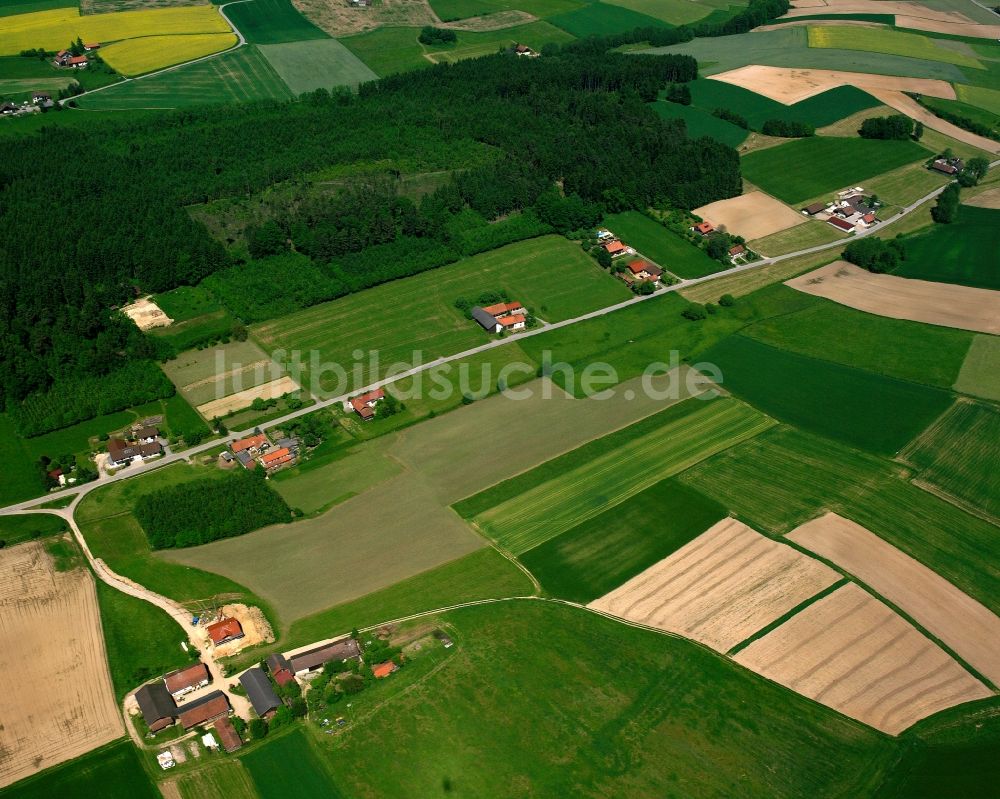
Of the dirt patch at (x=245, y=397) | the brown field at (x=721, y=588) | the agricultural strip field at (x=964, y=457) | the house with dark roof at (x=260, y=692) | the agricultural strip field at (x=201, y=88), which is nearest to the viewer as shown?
the house with dark roof at (x=260, y=692)

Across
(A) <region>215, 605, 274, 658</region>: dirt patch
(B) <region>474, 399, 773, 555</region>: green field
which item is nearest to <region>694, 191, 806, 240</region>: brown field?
(B) <region>474, 399, 773, 555</region>: green field

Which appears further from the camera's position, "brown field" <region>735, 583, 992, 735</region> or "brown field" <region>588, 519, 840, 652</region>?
"brown field" <region>588, 519, 840, 652</region>

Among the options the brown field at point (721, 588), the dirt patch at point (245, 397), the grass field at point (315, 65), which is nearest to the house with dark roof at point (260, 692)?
the brown field at point (721, 588)

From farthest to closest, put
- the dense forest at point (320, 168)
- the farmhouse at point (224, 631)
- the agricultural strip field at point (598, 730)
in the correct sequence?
the dense forest at point (320, 168) < the farmhouse at point (224, 631) < the agricultural strip field at point (598, 730)

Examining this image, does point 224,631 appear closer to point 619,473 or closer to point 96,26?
point 619,473

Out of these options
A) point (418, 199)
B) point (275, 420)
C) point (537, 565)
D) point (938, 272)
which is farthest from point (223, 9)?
point (537, 565)

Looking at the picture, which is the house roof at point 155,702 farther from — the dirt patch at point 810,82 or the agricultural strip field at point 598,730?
the dirt patch at point 810,82

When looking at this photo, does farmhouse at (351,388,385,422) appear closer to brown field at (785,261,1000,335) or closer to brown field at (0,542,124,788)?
brown field at (0,542,124,788)

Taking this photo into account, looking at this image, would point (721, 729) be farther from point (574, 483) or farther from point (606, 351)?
point (606, 351)
